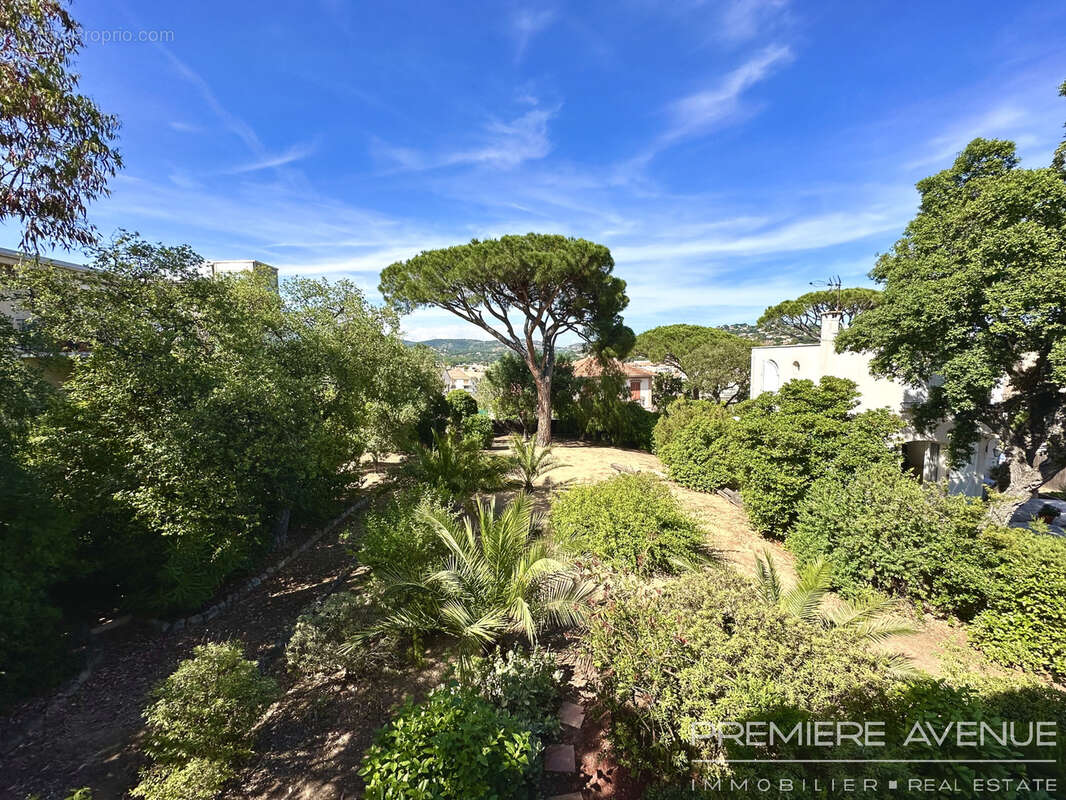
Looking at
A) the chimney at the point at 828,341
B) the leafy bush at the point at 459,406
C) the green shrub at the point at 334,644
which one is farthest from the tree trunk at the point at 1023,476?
the leafy bush at the point at 459,406

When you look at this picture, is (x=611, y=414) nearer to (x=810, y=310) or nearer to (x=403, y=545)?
(x=403, y=545)

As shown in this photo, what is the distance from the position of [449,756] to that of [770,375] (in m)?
18.9

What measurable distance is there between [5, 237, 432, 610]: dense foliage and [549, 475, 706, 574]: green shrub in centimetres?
480

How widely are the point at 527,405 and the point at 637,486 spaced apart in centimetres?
1503

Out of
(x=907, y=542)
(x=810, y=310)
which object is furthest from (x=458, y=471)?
(x=810, y=310)

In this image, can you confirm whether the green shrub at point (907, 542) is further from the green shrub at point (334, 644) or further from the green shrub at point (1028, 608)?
the green shrub at point (334, 644)

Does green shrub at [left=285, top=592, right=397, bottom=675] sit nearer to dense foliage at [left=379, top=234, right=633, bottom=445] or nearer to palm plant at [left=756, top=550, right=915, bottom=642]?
palm plant at [left=756, top=550, right=915, bottom=642]

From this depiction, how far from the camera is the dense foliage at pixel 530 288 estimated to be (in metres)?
15.0

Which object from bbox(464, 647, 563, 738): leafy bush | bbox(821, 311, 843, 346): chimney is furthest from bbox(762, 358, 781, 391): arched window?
bbox(464, 647, 563, 738): leafy bush

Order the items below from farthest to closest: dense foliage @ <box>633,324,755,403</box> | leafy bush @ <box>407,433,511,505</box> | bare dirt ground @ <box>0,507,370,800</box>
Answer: dense foliage @ <box>633,324,755,403</box> → leafy bush @ <box>407,433,511,505</box> → bare dirt ground @ <box>0,507,370,800</box>

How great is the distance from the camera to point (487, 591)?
4742 mm

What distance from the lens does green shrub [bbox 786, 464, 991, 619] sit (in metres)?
5.44

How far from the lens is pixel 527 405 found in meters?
21.8

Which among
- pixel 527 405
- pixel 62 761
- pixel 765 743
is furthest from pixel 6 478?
pixel 527 405
